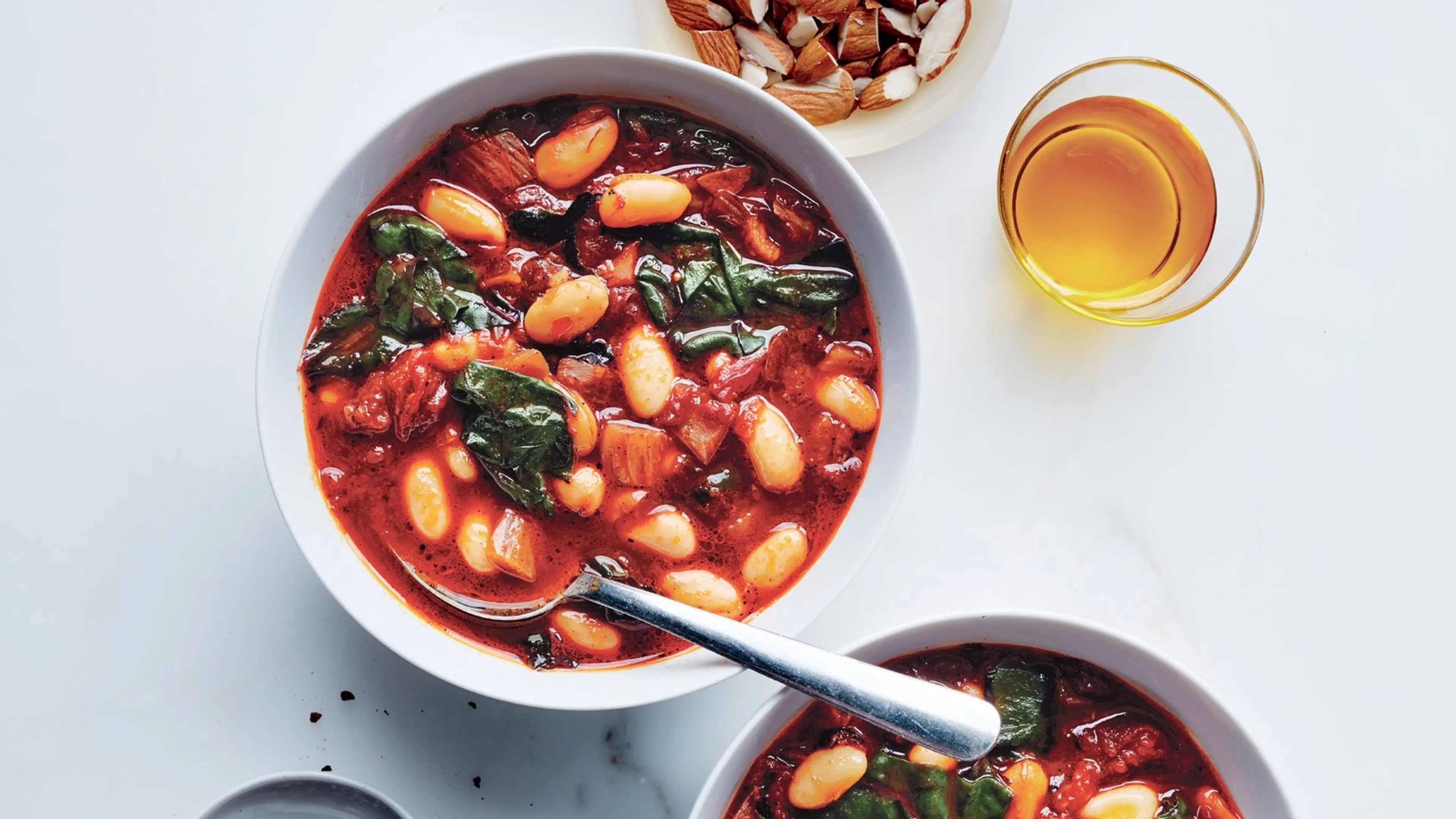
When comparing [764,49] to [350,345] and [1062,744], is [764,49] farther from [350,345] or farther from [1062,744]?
[1062,744]

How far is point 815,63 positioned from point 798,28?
0.07m

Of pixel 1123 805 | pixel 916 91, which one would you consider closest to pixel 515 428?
pixel 916 91

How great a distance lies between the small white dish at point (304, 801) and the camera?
1918 millimetres

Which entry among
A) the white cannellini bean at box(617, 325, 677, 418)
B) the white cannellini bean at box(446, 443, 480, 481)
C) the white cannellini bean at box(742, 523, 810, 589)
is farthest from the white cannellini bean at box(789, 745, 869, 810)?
the white cannellini bean at box(446, 443, 480, 481)

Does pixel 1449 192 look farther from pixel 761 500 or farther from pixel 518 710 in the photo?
pixel 518 710

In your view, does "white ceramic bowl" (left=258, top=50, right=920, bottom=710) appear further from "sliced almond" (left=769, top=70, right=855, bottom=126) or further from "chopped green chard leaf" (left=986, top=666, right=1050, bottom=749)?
"chopped green chard leaf" (left=986, top=666, right=1050, bottom=749)

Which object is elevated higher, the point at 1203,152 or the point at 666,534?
the point at 1203,152

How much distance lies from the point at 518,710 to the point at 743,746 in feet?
1.62

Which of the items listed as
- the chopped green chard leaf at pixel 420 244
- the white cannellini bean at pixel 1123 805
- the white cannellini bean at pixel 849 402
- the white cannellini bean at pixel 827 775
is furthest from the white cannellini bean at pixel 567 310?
the white cannellini bean at pixel 1123 805

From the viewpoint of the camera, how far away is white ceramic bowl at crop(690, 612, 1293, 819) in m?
1.81

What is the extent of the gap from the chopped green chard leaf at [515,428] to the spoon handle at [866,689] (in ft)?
1.11

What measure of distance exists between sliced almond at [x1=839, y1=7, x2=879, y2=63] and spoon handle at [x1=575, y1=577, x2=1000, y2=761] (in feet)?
3.58

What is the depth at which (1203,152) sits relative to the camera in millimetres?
2082

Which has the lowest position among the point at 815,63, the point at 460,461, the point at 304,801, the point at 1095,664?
the point at 304,801
